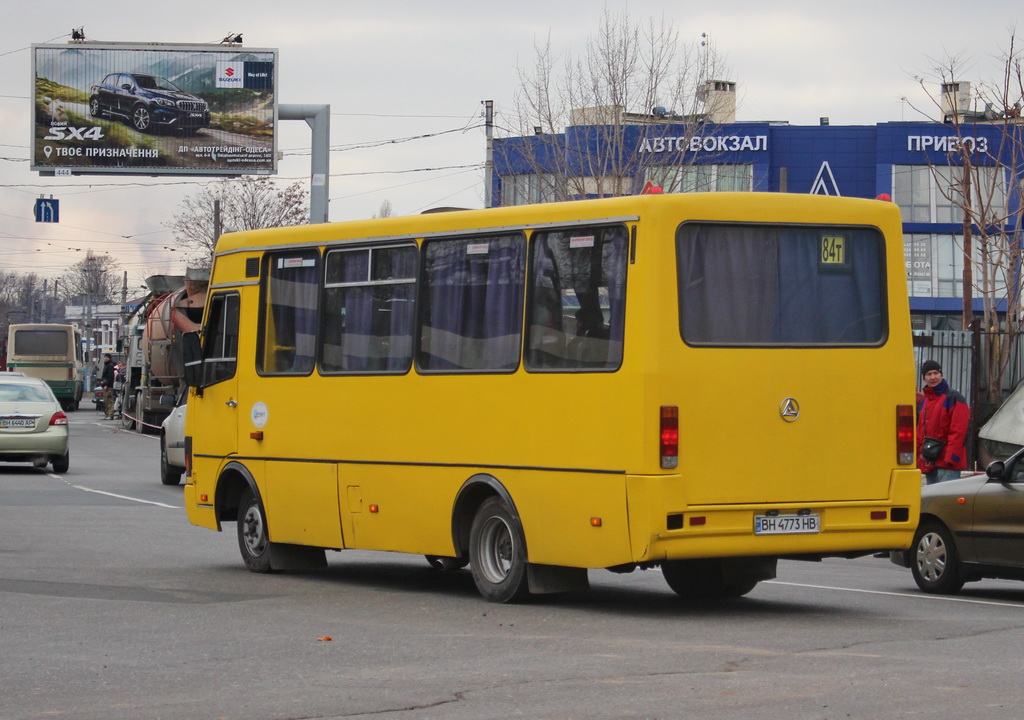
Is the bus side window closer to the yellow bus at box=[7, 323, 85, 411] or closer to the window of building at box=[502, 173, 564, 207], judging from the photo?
the window of building at box=[502, 173, 564, 207]

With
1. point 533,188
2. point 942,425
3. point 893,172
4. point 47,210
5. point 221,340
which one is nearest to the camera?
point 221,340

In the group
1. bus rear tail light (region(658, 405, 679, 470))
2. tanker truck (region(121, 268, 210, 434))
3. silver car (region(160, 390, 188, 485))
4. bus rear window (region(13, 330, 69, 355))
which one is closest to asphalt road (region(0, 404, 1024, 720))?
bus rear tail light (region(658, 405, 679, 470))

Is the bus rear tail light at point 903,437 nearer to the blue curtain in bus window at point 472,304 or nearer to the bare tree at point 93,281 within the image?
the blue curtain in bus window at point 472,304

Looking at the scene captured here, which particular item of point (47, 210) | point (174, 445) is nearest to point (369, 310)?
point (174, 445)

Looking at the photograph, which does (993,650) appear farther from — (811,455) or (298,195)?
(298,195)

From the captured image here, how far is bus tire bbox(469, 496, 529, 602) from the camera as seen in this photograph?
1147 cm

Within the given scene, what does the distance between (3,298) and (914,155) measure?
13050cm

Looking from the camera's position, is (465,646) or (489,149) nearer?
(465,646)

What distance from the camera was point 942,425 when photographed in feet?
54.3

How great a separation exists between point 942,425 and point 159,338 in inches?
1145

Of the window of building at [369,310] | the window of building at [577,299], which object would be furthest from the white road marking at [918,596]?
the window of building at [369,310]

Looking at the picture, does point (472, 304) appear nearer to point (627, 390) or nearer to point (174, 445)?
point (627, 390)

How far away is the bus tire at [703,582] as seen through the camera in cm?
1209

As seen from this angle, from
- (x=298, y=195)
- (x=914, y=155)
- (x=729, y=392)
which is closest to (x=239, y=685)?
(x=729, y=392)
